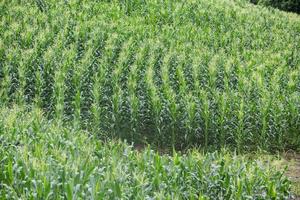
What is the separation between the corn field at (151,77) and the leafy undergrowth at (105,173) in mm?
1218

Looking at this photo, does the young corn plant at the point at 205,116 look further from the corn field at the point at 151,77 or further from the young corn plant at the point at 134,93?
the young corn plant at the point at 134,93

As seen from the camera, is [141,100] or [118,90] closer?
[141,100]

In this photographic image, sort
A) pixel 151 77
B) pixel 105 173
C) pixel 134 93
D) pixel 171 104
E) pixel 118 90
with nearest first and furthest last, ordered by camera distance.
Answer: pixel 105 173, pixel 171 104, pixel 134 93, pixel 118 90, pixel 151 77

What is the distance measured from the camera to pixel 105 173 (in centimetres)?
517

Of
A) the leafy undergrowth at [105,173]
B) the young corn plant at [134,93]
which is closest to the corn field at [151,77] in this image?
the young corn plant at [134,93]

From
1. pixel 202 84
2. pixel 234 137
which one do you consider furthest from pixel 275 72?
pixel 234 137

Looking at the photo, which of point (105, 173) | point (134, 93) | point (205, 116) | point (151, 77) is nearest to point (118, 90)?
point (134, 93)

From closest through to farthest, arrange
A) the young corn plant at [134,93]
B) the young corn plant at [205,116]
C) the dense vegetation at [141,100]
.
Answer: the dense vegetation at [141,100]
the young corn plant at [205,116]
the young corn plant at [134,93]

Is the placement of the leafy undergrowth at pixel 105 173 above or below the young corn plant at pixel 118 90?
above

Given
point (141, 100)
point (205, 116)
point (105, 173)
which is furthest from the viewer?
point (141, 100)

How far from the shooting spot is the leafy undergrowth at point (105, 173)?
479 cm

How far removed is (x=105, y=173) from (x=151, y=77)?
15.1ft

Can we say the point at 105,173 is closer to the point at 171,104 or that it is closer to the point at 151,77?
the point at 171,104

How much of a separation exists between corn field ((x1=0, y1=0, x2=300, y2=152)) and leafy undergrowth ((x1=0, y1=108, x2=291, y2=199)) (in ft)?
3.99
